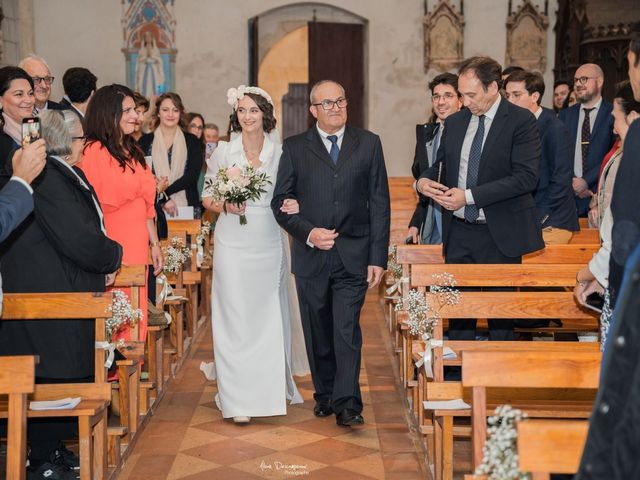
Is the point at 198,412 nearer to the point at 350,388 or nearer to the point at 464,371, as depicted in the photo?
the point at 350,388

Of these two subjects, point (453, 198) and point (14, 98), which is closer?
point (453, 198)

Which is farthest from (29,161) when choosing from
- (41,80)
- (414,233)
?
(414,233)

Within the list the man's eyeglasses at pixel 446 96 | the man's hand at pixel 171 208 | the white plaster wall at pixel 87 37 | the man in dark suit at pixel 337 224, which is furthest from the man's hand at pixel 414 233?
the white plaster wall at pixel 87 37

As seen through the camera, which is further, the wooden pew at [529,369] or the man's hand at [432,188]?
the man's hand at [432,188]

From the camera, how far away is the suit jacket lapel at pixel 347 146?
5.63 meters

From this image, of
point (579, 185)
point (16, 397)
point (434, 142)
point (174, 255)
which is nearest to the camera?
point (16, 397)

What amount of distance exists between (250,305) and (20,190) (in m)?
2.47

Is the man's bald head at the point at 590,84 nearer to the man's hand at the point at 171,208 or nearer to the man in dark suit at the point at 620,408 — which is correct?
the man's hand at the point at 171,208

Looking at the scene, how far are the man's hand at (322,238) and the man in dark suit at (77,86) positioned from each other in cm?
254

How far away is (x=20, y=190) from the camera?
3.57 metres

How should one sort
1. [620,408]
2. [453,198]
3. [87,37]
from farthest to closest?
[87,37] → [453,198] → [620,408]

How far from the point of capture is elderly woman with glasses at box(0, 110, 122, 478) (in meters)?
4.32

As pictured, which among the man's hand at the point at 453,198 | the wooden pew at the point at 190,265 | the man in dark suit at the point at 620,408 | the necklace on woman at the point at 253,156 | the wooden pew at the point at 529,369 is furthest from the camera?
the wooden pew at the point at 190,265

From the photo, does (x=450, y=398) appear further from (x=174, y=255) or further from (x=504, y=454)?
(x=174, y=255)
